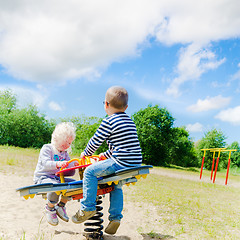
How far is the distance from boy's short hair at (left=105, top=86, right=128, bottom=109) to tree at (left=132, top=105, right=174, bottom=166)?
2449 cm

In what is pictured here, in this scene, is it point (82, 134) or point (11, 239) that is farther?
point (82, 134)

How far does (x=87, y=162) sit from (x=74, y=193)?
1.59 feet

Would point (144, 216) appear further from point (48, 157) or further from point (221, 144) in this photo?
point (221, 144)

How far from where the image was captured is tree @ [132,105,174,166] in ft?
93.9

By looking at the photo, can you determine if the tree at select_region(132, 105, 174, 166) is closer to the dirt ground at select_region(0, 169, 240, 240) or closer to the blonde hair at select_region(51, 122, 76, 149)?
the dirt ground at select_region(0, 169, 240, 240)

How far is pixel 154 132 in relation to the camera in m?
28.8

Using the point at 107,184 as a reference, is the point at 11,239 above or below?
below

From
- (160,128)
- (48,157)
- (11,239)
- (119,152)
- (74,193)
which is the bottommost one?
(11,239)

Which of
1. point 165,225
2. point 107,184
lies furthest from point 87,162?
point 165,225

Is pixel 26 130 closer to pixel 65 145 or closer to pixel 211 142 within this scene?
pixel 211 142

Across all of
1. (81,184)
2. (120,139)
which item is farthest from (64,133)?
(120,139)

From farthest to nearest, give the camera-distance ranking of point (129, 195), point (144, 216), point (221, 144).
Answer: point (221, 144) < point (129, 195) < point (144, 216)

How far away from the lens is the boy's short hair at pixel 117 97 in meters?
3.84

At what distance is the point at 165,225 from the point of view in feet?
19.7
